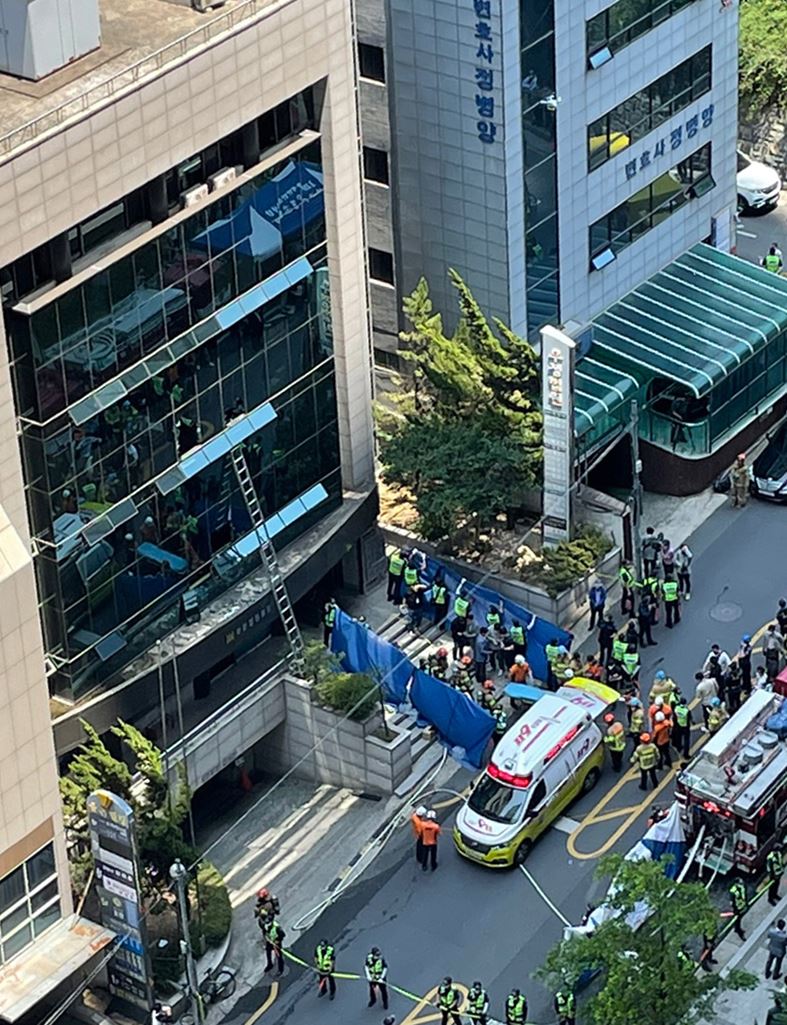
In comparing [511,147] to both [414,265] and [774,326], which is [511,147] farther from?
[774,326]

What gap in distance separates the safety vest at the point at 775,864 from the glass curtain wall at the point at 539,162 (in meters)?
20.7

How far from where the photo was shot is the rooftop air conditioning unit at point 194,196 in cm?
6106

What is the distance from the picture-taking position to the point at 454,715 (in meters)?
64.6

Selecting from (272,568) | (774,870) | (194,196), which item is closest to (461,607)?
(272,568)

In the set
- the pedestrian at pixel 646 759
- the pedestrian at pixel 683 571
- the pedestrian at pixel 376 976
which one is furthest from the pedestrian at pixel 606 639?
the pedestrian at pixel 376 976

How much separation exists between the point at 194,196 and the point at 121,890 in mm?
16041

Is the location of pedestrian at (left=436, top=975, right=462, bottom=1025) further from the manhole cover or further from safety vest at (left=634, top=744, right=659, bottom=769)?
the manhole cover

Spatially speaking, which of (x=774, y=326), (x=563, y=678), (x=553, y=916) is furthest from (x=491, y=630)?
(x=774, y=326)

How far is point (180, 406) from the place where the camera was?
62.8 metres

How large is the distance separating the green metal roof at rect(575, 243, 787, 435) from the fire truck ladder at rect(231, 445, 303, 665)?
11114 mm

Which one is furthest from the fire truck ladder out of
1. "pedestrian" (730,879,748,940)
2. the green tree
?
the green tree

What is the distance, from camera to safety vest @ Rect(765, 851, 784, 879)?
59.7 meters

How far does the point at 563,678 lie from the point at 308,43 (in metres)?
17.1

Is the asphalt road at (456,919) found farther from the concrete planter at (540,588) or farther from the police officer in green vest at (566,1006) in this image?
the concrete planter at (540,588)
